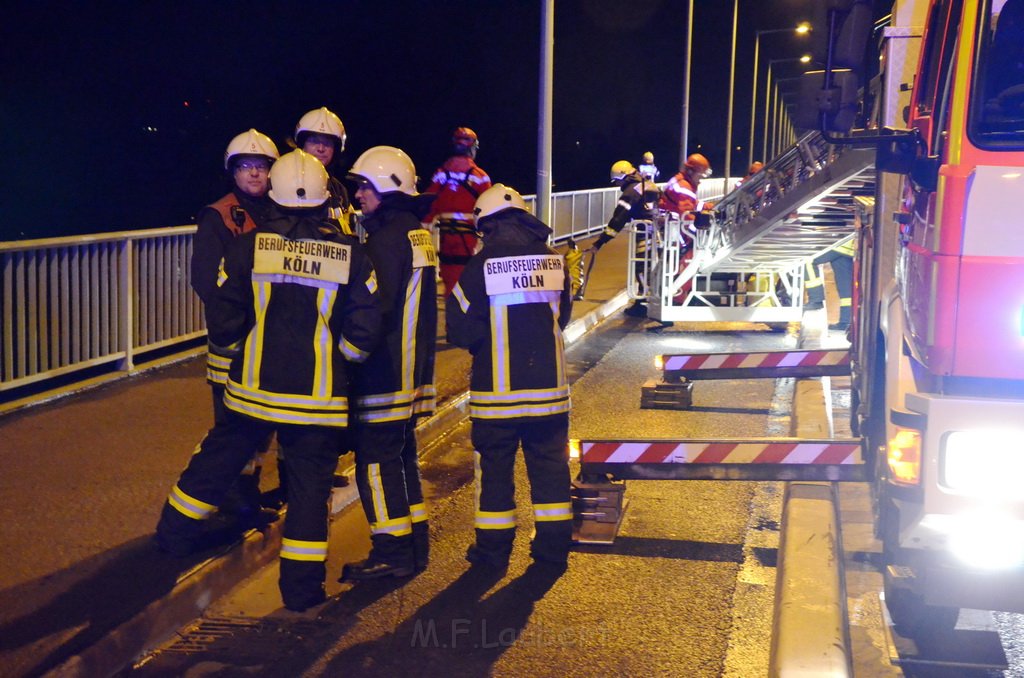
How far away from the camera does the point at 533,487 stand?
5.36m

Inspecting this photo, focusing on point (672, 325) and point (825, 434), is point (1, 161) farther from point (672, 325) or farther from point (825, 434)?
point (825, 434)

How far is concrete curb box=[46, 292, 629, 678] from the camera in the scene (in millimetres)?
4055

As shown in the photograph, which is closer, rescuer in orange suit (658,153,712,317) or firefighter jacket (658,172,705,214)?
rescuer in orange suit (658,153,712,317)

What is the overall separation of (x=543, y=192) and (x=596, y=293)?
287 cm

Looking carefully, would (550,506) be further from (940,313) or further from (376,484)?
(940,313)

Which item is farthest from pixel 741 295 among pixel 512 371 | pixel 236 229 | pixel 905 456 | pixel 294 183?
pixel 905 456

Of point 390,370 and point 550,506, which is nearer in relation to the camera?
point 390,370

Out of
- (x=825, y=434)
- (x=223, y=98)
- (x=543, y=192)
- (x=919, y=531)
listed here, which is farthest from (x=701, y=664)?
(x=223, y=98)

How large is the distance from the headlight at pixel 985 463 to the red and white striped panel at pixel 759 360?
4.55m

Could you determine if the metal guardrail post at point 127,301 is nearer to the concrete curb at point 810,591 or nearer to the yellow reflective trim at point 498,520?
the yellow reflective trim at point 498,520

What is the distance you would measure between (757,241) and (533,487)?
254 inches

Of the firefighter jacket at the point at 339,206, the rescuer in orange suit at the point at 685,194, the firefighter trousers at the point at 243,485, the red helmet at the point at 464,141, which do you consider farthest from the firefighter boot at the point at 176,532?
the rescuer in orange suit at the point at 685,194

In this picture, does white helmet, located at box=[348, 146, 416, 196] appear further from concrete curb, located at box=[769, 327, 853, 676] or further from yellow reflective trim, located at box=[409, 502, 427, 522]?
concrete curb, located at box=[769, 327, 853, 676]

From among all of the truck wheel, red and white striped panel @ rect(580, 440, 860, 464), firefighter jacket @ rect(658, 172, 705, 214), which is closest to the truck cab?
the truck wheel
